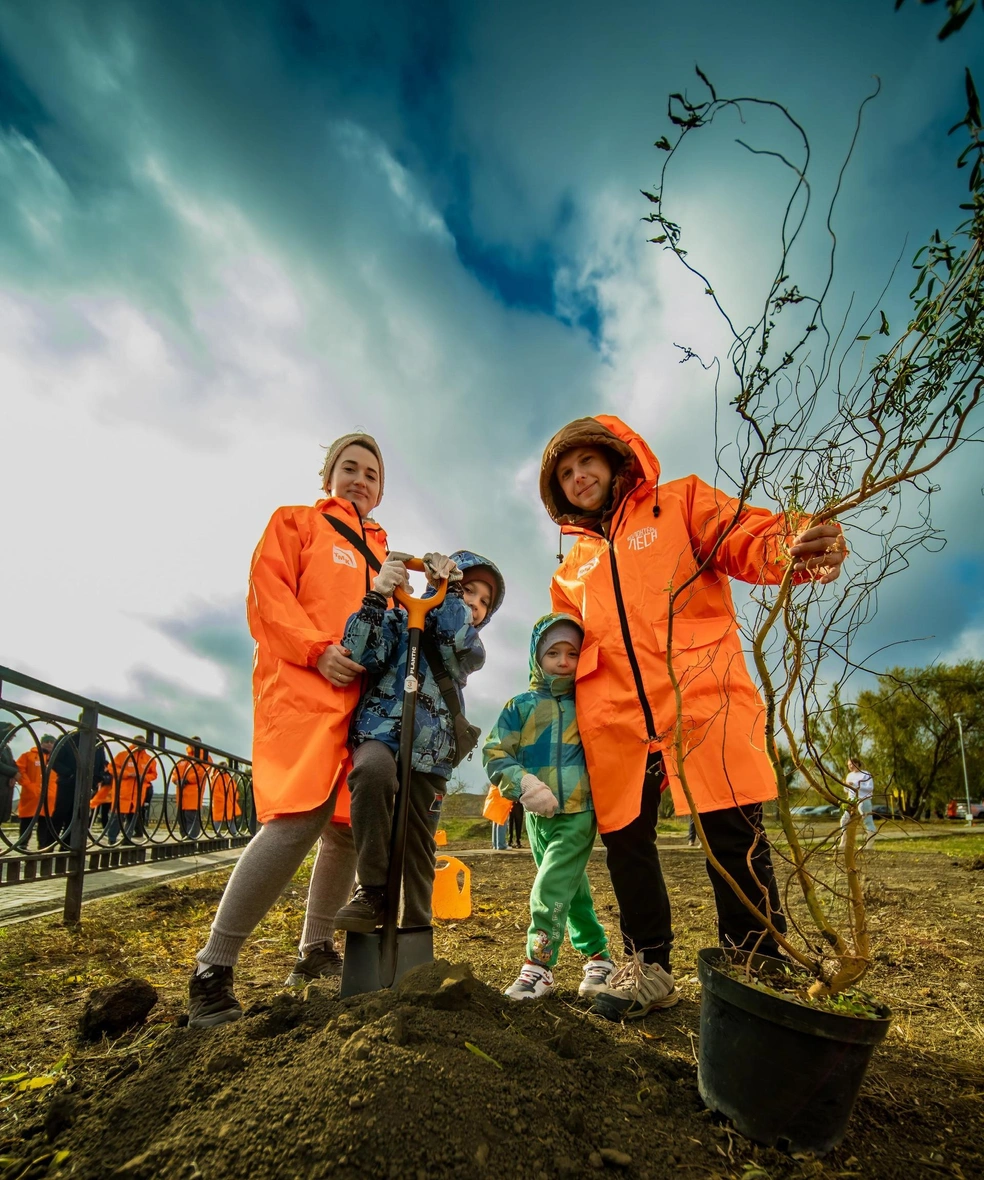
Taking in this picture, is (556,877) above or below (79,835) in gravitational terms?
below

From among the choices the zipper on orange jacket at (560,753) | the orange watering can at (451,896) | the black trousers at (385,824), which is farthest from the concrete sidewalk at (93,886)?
the zipper on orange jacket at (560,753)

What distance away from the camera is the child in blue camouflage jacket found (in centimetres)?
230

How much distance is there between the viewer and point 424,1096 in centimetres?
129

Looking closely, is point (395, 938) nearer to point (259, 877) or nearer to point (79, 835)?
point (259, 877)

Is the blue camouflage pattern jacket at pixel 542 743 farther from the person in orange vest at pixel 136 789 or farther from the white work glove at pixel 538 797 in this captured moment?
the person in orange vest at pixel 136 789

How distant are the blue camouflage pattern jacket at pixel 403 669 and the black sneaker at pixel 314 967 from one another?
99cm

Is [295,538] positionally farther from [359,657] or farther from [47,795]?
[47,795]

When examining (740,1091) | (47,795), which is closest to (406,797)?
(740,1091)

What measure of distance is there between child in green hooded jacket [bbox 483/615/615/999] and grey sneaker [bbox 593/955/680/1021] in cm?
25

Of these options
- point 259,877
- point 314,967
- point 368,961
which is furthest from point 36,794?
point 368,961

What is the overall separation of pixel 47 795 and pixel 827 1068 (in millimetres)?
4578

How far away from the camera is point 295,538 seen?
2.79 metres

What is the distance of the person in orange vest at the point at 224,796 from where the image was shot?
29.4 ft

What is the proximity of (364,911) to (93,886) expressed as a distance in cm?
510
